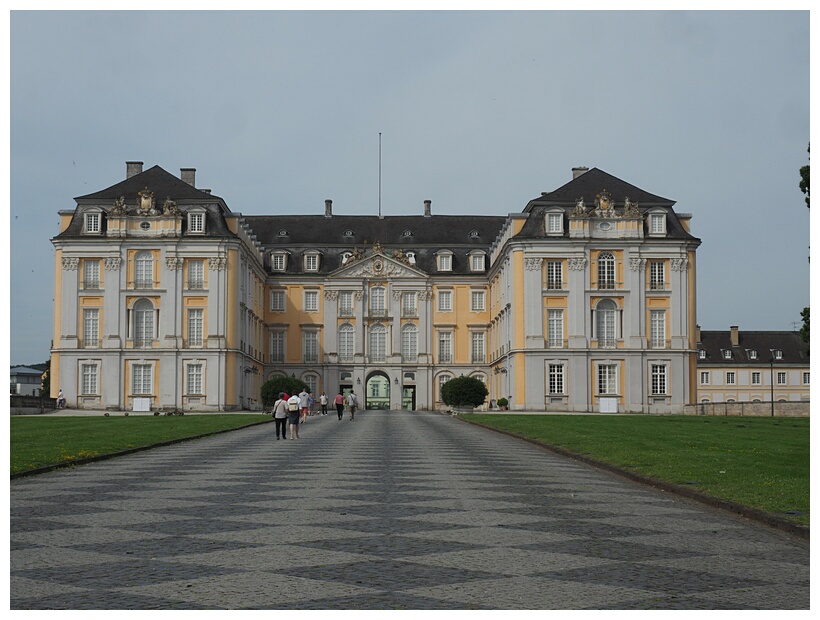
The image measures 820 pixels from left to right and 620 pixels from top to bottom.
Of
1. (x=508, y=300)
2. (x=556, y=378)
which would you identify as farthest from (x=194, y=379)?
(x=556, y=378)

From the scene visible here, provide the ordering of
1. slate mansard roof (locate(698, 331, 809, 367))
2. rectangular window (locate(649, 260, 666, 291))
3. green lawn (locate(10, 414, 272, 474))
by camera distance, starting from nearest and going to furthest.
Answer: green lawn (locate(10, 414, 272, 474)) < rectangular window (locate(649, 260, 666, 291)) < slate mansard roof (locate(698, 331, 809, 367))

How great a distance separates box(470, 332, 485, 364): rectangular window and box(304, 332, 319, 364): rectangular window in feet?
40.6

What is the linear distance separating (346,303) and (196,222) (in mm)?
17753

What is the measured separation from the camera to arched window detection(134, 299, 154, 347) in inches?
2980

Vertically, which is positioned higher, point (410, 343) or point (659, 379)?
point (410, 343)

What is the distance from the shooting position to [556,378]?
7462 cm

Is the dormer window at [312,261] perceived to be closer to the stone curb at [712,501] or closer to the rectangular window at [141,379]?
the rectangular window at [141,379]

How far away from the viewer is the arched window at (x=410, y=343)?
89562mm

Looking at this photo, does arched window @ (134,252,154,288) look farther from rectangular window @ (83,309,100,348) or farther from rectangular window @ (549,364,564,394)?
rectangular window @ (549,364,564,394)

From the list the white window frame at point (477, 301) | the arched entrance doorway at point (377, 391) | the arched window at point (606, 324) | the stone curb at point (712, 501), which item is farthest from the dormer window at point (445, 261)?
the stone curb at point (712, 501)

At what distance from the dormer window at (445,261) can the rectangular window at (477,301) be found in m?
2.80

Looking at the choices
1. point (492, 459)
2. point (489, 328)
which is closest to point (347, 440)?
point (492, 459)

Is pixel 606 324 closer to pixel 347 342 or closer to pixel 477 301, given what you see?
pixel 477 301

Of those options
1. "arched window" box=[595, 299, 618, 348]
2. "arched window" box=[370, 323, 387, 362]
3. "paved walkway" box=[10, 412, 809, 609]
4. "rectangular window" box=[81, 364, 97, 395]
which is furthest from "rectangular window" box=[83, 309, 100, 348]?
"paved walkway" box=[10, 412, 809, 609]
